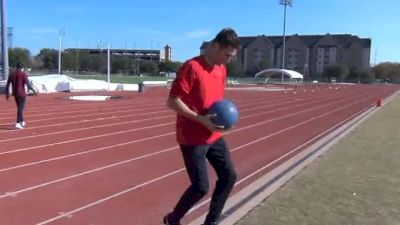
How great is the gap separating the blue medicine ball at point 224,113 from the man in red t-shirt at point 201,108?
1.8 inches

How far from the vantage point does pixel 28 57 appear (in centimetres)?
10569

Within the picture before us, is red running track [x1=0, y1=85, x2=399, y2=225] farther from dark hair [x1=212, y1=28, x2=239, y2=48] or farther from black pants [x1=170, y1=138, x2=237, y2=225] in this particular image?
dark hair [x1=212, y1=28, x2=239, y2=48]

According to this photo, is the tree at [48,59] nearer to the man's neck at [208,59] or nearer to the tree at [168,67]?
the tree at [168,67]

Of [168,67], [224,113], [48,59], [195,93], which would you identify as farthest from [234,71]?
[224,113]

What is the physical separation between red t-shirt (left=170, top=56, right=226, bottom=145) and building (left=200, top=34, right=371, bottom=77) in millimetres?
134129

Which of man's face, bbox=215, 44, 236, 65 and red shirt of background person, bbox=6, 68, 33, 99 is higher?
man's face, bbox=215, 44, 236, 65

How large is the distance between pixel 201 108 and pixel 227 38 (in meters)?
0.58

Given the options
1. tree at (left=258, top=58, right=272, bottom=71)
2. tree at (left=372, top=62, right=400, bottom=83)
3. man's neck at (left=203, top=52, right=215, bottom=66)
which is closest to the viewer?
man's neck at (left=203, top=52, right=215, bottom=66)

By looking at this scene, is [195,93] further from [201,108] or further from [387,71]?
[387,71]

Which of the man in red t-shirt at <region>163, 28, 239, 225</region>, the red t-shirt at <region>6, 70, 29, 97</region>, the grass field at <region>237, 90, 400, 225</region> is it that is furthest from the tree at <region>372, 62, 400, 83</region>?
the man in red t-shirt at <region>163, 28, 239, 225</region>

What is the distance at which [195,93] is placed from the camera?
4.28m

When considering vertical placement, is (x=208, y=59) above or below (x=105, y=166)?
above

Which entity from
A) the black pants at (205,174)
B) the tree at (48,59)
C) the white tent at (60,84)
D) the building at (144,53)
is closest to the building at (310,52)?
the building at (144,53)

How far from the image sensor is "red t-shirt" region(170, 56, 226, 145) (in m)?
4.23
